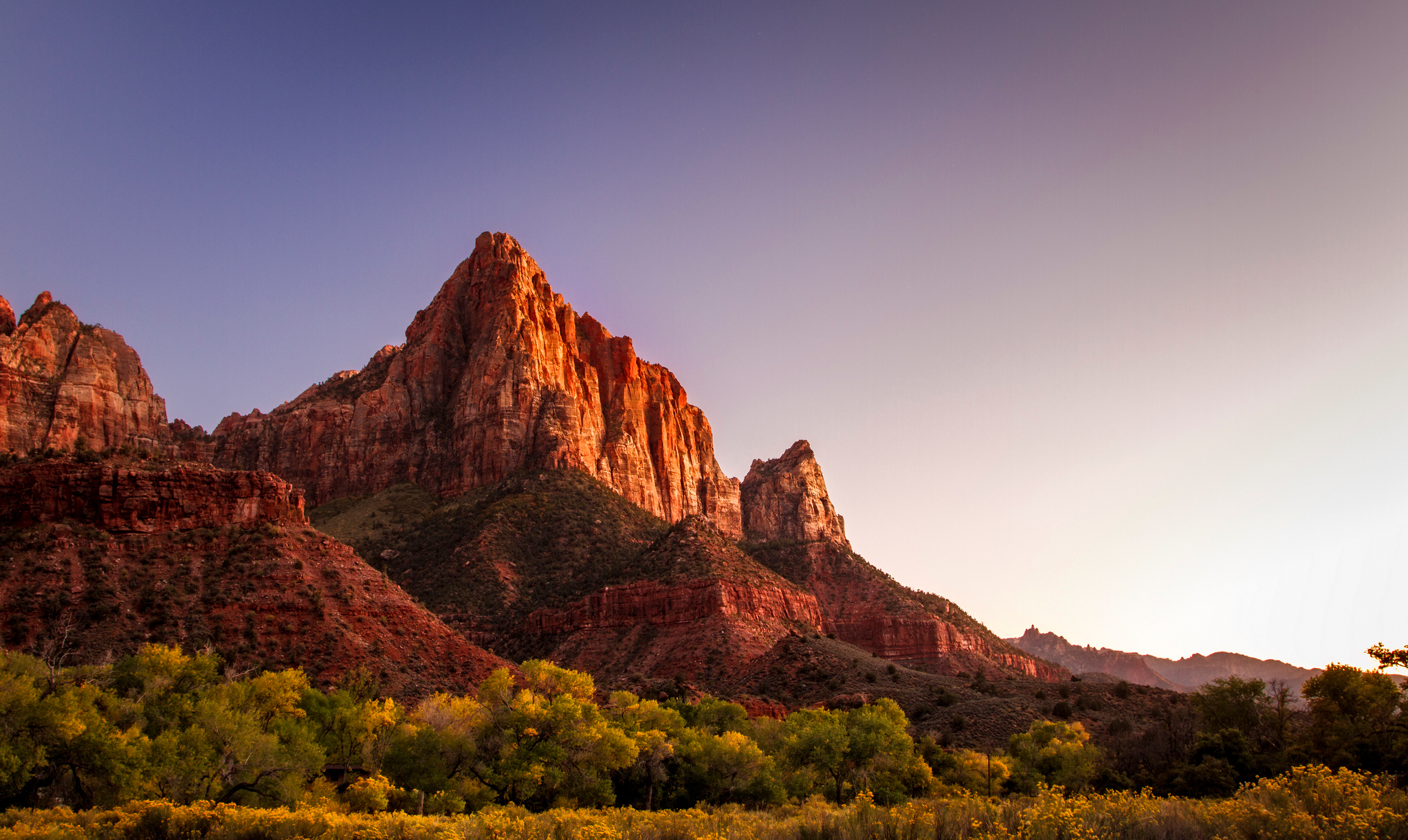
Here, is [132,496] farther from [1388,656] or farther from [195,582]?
[1388,656]

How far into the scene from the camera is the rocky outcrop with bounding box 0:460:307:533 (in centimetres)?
5178

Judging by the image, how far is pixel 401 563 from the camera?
90625 mm

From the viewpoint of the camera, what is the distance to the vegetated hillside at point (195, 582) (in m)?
45.6

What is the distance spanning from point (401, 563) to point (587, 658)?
88.7 feet

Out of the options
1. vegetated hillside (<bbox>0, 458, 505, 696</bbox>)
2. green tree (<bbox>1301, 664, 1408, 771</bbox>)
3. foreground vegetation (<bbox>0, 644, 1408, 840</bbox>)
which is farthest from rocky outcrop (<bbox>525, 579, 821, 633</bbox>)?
green tree (<bbox>1301, 664, 1408, 771</bbox>)

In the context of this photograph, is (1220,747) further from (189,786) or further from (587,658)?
(587,658)

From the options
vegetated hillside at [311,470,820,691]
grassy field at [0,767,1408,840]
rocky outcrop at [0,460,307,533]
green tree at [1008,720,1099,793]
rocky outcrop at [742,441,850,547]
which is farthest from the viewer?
rocky outcrop at [742,441,850,547]

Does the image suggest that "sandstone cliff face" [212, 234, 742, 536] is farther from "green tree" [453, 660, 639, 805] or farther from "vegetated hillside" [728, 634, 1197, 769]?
"green tree" [453, 660, 639, 805]

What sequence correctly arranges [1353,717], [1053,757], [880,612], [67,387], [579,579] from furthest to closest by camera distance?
1. [880,612]
2. [67,387]
3. [579,579]
4. [1053,757]
5. [1353,717]

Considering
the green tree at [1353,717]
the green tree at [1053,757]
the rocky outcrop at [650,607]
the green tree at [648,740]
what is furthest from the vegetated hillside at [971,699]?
the green tree at [648,740]

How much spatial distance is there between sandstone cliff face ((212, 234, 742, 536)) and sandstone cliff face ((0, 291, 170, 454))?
22.0 metres

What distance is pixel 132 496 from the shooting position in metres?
53.8

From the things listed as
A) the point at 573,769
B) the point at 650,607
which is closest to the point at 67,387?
the point at 650,607

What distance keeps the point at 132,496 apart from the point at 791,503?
125 m
